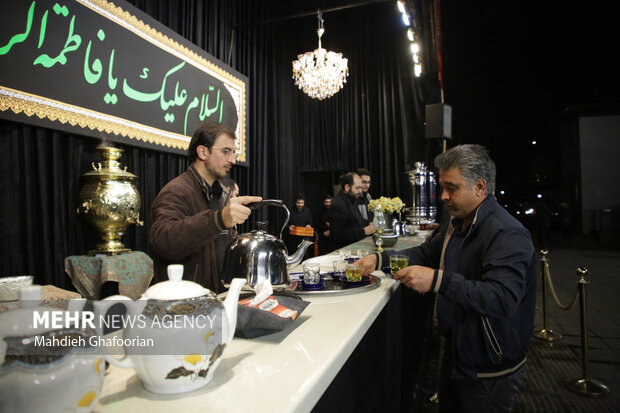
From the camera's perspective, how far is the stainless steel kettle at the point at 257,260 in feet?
4.25

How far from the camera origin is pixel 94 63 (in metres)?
2.97

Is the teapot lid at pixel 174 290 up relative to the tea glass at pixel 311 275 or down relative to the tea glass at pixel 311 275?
up

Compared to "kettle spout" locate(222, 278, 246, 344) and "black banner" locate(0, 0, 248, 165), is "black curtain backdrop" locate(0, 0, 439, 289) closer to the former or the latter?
"black banner" locate(0, 0, 248, 165)

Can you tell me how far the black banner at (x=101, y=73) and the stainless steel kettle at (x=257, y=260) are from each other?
7.01 feet

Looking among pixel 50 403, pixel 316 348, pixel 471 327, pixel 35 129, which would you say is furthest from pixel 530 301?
pixel 35 129

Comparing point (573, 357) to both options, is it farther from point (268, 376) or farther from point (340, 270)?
point (268, 376)

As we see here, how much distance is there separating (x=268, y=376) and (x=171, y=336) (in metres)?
0.23

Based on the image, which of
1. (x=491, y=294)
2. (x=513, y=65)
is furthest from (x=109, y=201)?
(x=513, y=65)

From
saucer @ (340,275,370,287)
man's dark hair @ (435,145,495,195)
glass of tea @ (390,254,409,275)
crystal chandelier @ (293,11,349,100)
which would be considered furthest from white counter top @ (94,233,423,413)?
crystal chandelier @ (293,11,349,100)

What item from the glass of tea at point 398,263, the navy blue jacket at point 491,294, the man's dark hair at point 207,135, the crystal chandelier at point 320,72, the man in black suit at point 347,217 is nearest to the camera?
the navy blue jacket at point 491,294

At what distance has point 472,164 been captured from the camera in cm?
151

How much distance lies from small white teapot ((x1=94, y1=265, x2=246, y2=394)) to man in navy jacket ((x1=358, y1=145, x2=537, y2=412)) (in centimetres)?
98

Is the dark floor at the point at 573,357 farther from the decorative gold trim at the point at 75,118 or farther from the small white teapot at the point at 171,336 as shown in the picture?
the decorative gold trim at the point at 75,118

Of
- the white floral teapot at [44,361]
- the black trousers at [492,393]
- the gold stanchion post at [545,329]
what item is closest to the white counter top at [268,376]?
the white floral teapot at [44,361]
